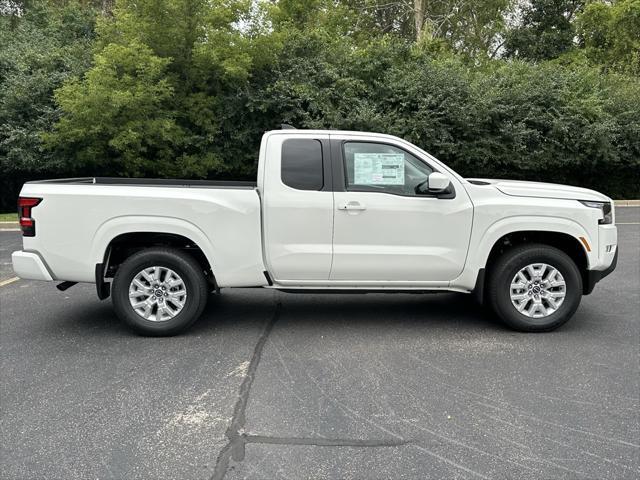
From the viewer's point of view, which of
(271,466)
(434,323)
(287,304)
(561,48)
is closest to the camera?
(271,466)

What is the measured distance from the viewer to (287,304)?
673cm

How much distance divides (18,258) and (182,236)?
1.50 metres

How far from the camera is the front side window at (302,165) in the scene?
5.47 meters

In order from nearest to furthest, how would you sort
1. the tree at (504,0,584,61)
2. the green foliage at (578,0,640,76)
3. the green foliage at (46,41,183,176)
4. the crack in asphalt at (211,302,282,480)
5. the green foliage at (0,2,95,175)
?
the crack in asphalt at (211,302,282,480), the green foliage at (46,41,183,176), the green foliage at (0,2,95,175), the green foliage at (578,0,640,76), the tree at (504,0,584,61)

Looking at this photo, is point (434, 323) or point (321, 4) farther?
point (321, 4)

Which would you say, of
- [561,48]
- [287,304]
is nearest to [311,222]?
[287,304]

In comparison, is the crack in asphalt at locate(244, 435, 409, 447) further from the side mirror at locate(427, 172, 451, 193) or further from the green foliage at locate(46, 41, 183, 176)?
the green foliage at locate(46, 41, 183, 176)

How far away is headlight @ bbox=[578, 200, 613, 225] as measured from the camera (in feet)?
18.4

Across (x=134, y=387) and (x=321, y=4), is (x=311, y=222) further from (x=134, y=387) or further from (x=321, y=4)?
(x=321, y=4)

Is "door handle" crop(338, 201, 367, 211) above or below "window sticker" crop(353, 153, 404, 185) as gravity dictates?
below

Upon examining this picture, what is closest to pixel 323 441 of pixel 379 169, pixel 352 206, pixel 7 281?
pixel 352 206

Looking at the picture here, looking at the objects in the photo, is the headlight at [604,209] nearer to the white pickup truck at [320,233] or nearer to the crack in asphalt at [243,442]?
the white pickup truck at [320,233]

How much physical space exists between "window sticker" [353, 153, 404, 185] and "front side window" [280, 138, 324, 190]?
13.9 inches

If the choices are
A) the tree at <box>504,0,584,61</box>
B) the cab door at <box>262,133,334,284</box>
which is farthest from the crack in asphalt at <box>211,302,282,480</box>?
the tree at <box>504,0,584,61</box>
